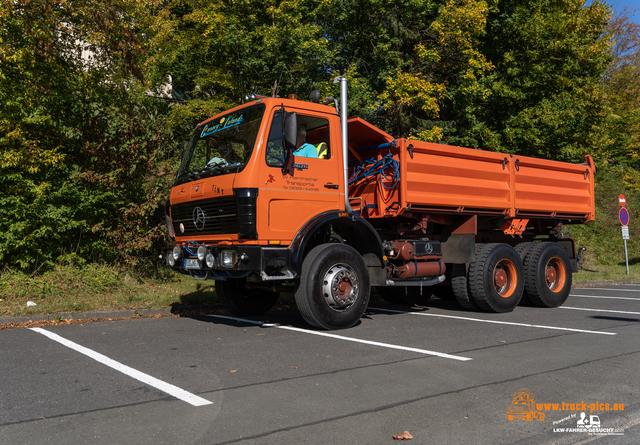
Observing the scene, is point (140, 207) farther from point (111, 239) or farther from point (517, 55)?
point (517, 55)

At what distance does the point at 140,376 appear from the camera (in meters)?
4.78

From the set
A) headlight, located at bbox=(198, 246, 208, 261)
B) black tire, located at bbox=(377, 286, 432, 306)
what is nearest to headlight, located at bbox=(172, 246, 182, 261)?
headlight, located at bbox=(198, 246, 208, 261)

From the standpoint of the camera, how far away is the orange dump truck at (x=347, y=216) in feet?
21.9

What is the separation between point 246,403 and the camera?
4008 millimetres

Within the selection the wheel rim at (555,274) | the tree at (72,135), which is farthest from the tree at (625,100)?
the tree at (72,135)

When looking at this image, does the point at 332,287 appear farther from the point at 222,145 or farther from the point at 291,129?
the point at 222,145

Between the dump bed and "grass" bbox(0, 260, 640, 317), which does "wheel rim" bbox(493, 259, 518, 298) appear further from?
"grass" bbox(0, 260, 640, 317)

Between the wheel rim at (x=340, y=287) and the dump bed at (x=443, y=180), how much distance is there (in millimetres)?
1368

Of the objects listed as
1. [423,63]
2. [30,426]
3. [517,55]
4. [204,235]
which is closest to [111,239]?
[204,235]

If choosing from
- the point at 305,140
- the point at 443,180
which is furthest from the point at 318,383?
the point at 443,180

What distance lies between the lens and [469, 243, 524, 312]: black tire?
29.5 ft

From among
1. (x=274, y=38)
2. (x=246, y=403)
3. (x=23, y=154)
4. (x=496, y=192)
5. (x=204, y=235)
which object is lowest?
(x=246, y=403)

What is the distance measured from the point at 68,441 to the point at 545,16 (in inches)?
896

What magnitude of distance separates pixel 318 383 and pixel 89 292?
696 cm
